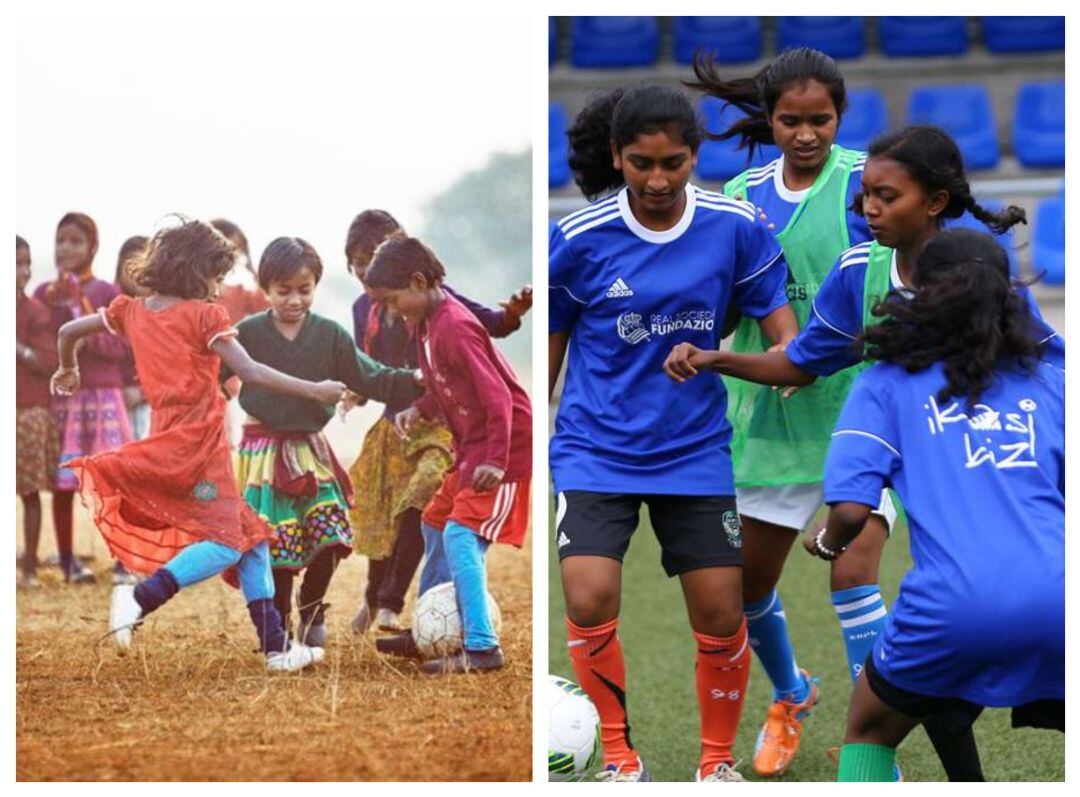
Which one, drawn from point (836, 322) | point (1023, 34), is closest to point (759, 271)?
point (836, 322)

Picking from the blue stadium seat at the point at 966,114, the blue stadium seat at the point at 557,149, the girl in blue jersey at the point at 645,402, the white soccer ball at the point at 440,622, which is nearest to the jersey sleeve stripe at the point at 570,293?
the girl in blue jersey at the point at 645,402

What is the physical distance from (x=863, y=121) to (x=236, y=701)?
300 inches

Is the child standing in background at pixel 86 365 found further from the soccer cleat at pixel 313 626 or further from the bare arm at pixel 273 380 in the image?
the soccer cleat at pixel 313 626

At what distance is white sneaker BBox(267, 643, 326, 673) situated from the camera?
3.43m

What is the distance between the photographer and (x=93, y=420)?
354 cm

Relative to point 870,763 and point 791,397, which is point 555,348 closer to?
point 791,397

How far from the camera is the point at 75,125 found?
11.1 feet

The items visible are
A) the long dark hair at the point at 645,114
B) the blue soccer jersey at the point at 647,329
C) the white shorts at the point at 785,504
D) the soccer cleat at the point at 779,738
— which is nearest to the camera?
the long dark hair at the point at 645,114

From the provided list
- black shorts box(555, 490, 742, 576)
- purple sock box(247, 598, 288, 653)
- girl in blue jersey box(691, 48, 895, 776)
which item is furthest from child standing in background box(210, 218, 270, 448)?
→ girl in blue jersey box(691, 48, 895, 776)

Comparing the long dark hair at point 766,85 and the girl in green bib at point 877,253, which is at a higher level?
the long dark hair at point 766,85

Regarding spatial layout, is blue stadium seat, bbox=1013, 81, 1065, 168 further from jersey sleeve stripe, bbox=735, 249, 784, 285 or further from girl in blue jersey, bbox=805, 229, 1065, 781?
girl in blue jersey, bbox=805, 229, 1065, 781

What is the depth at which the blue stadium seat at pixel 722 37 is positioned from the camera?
10.7 meters

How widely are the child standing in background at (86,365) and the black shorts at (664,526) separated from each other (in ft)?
3.17

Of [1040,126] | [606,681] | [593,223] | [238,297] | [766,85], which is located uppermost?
[1040,126]
